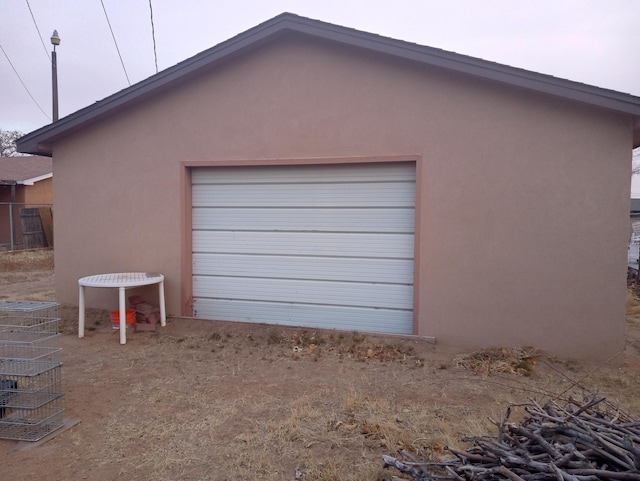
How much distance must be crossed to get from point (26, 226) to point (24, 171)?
3.89m

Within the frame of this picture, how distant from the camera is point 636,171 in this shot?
33.1 m

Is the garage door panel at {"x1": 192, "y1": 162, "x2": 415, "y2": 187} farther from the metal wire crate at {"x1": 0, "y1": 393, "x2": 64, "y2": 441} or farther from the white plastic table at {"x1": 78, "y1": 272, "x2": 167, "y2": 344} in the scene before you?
the metal wire crate at {"x1": 0, "y1": 393, "x2": 64, "y2": 441}

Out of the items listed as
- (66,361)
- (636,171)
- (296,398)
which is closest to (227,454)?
(296,398)

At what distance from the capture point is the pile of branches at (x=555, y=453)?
261 centimetres

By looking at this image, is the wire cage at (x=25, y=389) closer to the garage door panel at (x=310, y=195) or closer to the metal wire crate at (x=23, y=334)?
the metal wire crate at (x=23, y=334)

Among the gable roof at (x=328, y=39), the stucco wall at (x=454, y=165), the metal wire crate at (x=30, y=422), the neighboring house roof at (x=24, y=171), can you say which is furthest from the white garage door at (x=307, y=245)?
the neighboring house roof at (x=24, y=171)

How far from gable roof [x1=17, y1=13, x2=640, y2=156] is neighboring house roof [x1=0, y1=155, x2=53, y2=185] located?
12760mm

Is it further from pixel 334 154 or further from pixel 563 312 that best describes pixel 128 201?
pixel 563 312

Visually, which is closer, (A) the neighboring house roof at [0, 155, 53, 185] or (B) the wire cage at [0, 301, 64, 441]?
(B) the wire cage at [0, 301, 64, 441]

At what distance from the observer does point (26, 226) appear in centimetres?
1858

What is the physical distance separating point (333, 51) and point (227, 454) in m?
5.46

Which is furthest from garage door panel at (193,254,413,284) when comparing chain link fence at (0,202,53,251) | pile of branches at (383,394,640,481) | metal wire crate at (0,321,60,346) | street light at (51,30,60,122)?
chain link fence at (0,202,53,251)

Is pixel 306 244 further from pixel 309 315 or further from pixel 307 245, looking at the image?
pixel 309 315

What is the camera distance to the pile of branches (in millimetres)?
2605
